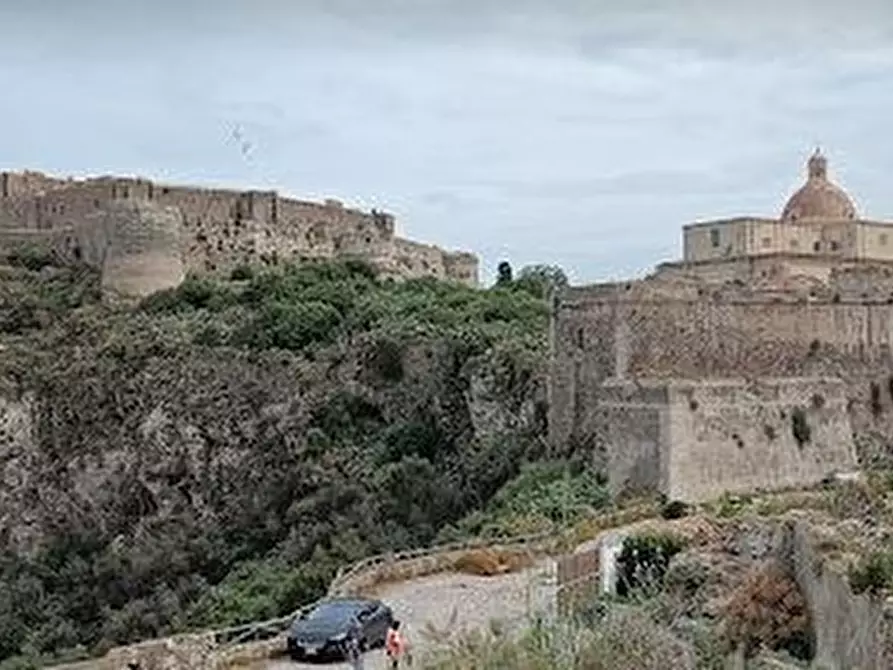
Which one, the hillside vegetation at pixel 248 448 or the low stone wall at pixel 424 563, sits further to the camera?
the hillside vegetation at pixel 248 448

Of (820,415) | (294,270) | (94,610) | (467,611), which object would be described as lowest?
(94,610)

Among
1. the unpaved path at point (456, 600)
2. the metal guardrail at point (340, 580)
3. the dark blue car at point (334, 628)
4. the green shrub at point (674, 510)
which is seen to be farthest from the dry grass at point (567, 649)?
the green shrub at point (674, 510)

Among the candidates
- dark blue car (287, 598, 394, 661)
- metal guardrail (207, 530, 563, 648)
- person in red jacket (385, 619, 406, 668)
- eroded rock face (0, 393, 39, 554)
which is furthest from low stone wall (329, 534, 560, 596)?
eroded rock face (0, 393, 39, 554)

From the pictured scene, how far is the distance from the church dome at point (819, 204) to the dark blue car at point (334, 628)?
35.0 metres

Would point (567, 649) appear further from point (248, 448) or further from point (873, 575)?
point (248, 448)

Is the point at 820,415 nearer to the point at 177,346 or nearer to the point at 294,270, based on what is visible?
the point at 177,346

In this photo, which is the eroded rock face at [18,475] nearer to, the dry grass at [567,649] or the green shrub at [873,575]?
the dry grass at [567,649]

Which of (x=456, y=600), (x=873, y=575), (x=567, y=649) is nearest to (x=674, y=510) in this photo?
(x=456, y=600)

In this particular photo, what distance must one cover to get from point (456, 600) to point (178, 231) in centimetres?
4932

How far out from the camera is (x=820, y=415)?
35.5 metres

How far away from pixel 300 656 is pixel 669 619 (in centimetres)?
526

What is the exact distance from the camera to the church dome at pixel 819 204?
55406 mm

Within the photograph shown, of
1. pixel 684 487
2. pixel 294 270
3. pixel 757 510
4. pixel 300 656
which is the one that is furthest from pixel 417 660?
pixel 294 270

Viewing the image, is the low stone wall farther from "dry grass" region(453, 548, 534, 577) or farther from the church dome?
the church dome
